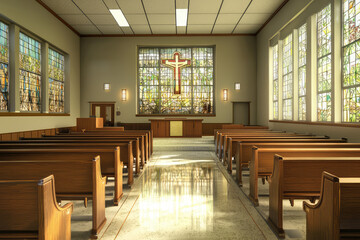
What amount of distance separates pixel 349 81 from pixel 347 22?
1.20 metres

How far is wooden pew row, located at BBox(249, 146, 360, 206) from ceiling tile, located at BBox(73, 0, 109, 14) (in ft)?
24.1

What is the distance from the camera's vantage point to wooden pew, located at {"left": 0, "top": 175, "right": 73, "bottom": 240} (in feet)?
5.48

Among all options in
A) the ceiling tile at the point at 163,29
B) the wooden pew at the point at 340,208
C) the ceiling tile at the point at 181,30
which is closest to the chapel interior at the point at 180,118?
the wooden pew at the point at 340,208

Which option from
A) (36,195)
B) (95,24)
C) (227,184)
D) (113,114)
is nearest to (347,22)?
(227,184)

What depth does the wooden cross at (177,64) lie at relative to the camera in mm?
12337

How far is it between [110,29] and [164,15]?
274cm

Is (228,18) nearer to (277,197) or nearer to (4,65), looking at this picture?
(4,65)

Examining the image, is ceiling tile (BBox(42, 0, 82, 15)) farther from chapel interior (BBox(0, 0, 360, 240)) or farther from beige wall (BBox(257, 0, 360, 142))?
beige wall (BBox(257, 0, 360, 142))

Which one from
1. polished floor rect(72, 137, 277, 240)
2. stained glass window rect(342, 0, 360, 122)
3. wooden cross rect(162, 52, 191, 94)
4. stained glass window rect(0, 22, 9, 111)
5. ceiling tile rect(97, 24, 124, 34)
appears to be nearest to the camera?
polished floor rect(72, 137, 277, 240)

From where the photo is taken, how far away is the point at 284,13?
908cm

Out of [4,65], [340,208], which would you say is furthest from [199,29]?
[340,208]

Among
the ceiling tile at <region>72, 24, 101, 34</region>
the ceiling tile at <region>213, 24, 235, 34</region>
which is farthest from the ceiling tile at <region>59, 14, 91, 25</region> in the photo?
the ceiling tile at <region>213, 24, 235, 34</region>

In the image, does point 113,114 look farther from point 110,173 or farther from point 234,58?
point 110,173

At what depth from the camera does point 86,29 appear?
11625 mm
